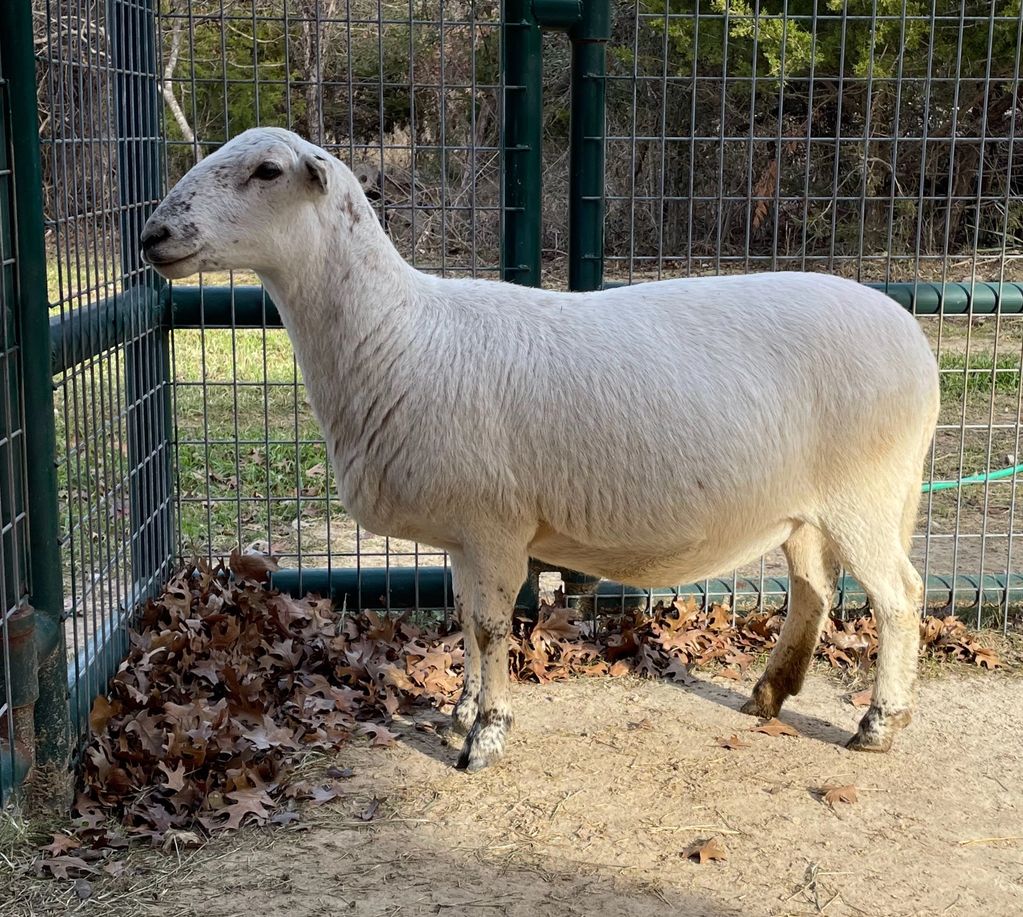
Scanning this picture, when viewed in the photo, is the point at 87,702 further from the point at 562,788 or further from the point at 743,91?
the point at 743,91

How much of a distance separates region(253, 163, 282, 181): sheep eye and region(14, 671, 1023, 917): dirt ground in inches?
78.1

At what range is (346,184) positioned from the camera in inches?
157

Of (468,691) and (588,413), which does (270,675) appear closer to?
(468,691)

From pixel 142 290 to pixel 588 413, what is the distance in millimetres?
2040

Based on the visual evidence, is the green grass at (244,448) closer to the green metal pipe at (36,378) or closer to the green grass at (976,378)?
the green metal pipe at (36,378)

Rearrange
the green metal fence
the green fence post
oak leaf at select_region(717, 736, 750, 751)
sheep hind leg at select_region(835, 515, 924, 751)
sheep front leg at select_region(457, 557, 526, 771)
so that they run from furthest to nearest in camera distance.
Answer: the green fence post
oak leaf at select_region(717, 736, 750, 751)
sheep hind leg at select_region(835, 515, 924, 751)
sheep front leg at select_region(457, 557, 526, 771)
the green metal fence

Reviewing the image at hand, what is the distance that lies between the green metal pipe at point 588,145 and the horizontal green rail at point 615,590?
1422 millimetres

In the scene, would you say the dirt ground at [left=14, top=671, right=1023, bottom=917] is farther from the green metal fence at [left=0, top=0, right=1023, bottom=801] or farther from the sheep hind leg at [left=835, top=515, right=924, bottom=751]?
the green metal fence at [left=0, top=0, right=1023, bottom=801]

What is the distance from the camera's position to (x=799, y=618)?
464cm

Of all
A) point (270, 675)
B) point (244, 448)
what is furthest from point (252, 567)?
point (244, 448)

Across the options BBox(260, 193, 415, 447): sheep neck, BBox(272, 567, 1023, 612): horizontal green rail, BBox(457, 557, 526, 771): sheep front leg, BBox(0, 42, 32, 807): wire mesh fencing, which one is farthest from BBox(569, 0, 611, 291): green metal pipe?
BBox(0, 42, 32, 807): wire mesh fencing

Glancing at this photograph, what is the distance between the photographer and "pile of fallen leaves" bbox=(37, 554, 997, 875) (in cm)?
381

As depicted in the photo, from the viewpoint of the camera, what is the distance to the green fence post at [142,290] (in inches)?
187

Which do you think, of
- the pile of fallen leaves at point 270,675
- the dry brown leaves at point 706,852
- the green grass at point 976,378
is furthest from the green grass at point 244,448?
the green grass at point 976,378
